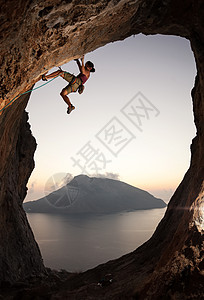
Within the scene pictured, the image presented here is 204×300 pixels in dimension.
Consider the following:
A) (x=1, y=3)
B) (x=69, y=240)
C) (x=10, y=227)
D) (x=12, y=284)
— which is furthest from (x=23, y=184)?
(x=69, y=240)

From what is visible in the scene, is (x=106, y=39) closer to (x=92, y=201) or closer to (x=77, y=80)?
(x=77, y=80)

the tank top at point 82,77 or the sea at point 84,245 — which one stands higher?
the tank top at point 82,77

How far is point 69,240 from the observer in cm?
6956

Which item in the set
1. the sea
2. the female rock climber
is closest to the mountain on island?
the sea

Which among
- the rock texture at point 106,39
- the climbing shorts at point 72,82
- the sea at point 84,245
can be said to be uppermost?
the climbing shorts at point 72,82

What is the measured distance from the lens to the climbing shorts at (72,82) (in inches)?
309

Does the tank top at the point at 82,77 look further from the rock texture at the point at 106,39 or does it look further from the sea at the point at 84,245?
the sea at the point at 84,245

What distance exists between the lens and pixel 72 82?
26.2 ft

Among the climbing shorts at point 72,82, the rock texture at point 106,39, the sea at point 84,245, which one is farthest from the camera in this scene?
the sea at point 84,245

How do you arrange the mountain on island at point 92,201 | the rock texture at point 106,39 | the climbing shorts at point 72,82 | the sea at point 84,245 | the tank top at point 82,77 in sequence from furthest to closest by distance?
1. the mountain on island at point 92,201
2. the sea at point 84,245
3. the tank top at point 82,77
4. the climbing shorts at point 72,82
5. the rock texture at point 106,39

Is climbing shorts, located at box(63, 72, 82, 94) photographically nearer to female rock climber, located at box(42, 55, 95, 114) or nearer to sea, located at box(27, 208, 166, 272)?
female rock climber, located at box(42, 55, 95, 114)

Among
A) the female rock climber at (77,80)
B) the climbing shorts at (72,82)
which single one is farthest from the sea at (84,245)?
the climbing shorts at (72,82)

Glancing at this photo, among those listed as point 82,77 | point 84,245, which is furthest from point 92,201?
point 82,77

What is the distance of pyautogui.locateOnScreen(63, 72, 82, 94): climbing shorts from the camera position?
784 centimetres
